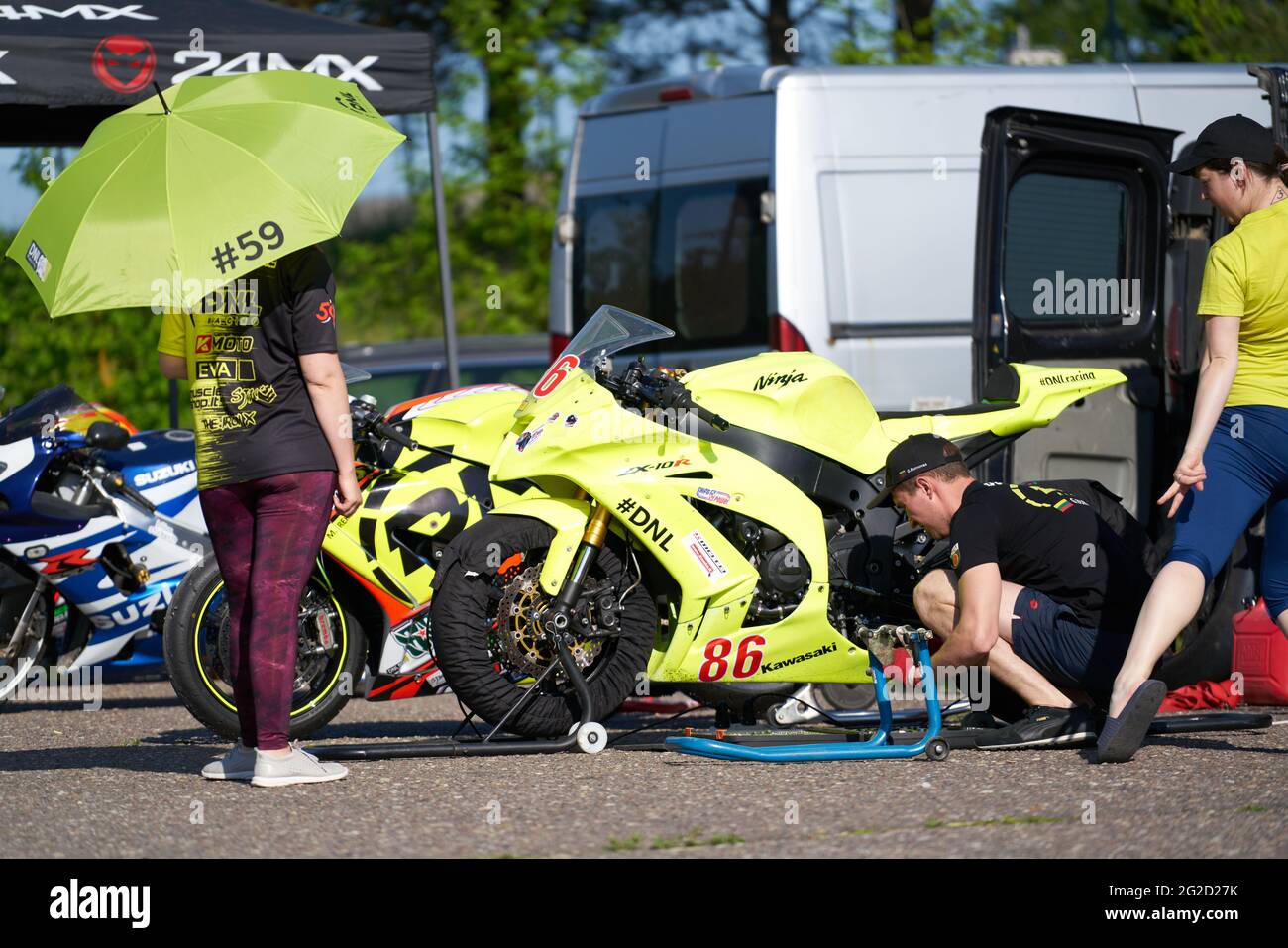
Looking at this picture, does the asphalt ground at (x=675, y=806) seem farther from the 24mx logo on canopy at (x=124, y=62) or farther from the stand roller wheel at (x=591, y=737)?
the 24mx logo on canopy at (x=124, y=62)

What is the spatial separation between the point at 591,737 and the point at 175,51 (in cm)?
461

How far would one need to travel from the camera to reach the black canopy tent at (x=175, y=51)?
8.44 meters

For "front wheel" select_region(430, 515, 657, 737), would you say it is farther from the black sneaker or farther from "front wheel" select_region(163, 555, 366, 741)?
the black sneaker

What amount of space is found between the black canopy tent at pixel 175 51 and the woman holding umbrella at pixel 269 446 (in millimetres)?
3744

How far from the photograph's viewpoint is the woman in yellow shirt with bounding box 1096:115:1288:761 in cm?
529

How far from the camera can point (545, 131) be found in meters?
18.6

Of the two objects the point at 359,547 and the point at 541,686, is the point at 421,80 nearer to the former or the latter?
the point at 359,547

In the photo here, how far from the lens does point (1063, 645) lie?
568 centimetres

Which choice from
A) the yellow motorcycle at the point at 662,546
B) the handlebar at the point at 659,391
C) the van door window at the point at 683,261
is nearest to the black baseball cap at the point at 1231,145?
the yellow motorcycle at the point at 662,546

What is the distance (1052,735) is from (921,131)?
469cm

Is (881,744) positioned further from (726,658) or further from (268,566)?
(268,566)

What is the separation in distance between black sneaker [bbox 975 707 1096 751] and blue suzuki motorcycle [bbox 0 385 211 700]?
3488 millimetres

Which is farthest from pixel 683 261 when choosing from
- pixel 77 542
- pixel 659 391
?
pixel 659 391
